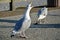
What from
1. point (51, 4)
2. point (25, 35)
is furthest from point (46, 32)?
point (51, 4)

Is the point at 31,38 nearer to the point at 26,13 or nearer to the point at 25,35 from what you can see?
the point at 25,35

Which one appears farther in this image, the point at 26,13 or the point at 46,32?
the point at 46,32

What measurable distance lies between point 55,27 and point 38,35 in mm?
1719

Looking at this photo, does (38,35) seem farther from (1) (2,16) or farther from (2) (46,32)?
(1) (2,16)

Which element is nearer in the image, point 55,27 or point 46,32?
point 46,32

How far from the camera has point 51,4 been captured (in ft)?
62.0

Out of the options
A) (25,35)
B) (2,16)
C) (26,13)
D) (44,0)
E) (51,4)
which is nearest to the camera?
(26,13)

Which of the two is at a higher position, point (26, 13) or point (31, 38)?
point (26, 13)

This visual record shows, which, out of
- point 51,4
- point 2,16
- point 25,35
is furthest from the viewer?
point 51,4

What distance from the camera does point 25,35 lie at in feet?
27.8

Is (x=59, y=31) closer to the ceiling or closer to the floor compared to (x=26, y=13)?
closer to the floor

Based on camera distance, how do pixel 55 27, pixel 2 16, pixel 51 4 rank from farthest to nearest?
pixel 51 4
pixel 2 16
pixel 55 27

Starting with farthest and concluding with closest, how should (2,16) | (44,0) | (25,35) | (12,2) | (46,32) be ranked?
1. (44,0)
2. (12,2)
3. (2,16)
4. (46,32)
5. (25,35)

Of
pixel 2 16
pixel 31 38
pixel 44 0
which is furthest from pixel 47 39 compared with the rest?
pixel 44 0
